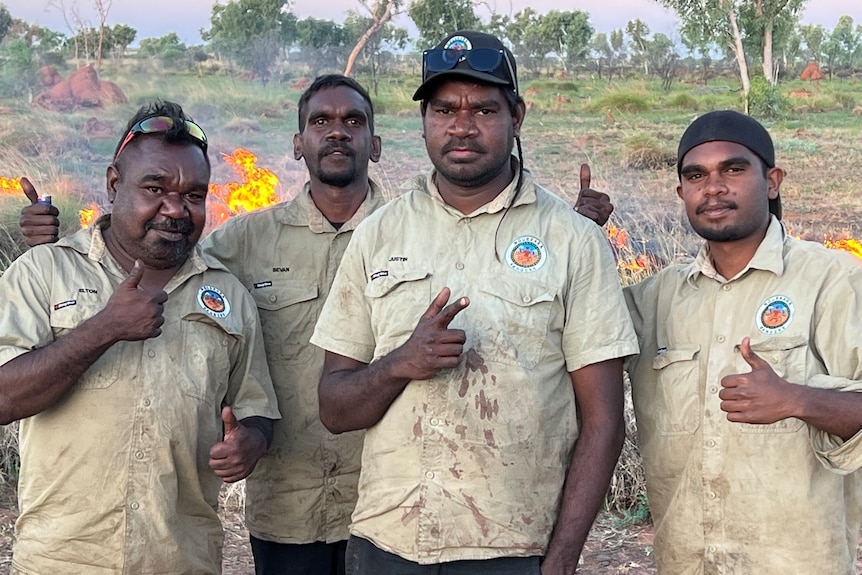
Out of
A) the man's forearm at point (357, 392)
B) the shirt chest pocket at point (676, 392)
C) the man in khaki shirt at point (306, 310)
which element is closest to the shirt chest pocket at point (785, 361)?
the shirt chest pocket at point (676, 392)

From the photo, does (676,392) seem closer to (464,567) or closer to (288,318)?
(464,567)

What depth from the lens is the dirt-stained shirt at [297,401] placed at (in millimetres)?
3797

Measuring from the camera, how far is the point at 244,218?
4043mm

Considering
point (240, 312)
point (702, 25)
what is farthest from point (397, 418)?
point (702, 25)

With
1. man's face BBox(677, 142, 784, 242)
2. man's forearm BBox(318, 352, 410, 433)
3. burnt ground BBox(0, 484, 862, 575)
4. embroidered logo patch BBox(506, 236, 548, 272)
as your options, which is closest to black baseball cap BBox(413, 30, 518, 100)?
embroidered logo patch BBox(506, 236, 548, 272)

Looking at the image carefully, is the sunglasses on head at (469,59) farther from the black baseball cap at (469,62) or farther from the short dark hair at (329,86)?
the short dark hair at (329,86)

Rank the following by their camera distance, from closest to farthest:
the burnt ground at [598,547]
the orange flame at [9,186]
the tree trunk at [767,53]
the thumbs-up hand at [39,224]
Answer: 1. the thumbs-up hand at [39,224]
2. the burnt ground at [598,547]
3. the orange flame at [9,186]
4. the tree trunk at [767,53]

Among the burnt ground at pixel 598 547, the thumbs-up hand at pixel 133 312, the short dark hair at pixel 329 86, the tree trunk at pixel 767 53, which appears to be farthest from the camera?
the tree trunk at pixel 767 53

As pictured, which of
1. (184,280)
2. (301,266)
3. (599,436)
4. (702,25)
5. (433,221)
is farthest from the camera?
(702,25)

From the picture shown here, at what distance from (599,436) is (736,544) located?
671 mm

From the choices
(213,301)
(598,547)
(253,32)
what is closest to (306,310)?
(213,301)

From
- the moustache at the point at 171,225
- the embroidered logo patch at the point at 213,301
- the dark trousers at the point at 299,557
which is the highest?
the moustache at the point at 171,225

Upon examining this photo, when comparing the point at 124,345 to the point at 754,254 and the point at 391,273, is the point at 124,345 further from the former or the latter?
the point at 754,254

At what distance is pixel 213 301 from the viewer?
334cm
